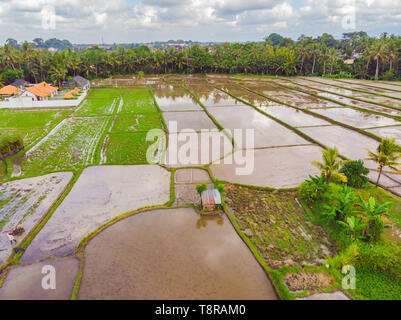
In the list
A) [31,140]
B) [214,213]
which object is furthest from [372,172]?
[31,140]

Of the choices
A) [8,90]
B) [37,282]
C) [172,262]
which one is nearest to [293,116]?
[172,262]

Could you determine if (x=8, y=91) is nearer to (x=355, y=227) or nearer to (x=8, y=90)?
(x=8, y=90)

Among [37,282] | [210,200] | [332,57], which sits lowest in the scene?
[37,282]

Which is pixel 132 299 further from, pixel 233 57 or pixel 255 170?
pixel 233 57

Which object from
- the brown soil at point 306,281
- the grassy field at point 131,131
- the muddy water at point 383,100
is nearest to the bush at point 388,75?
the muddy water at point 383,100

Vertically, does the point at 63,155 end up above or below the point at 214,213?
above

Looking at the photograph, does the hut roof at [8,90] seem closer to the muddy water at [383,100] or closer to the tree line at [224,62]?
the tree line at [224,62]

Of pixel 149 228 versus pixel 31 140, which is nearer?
pixel 149 228
